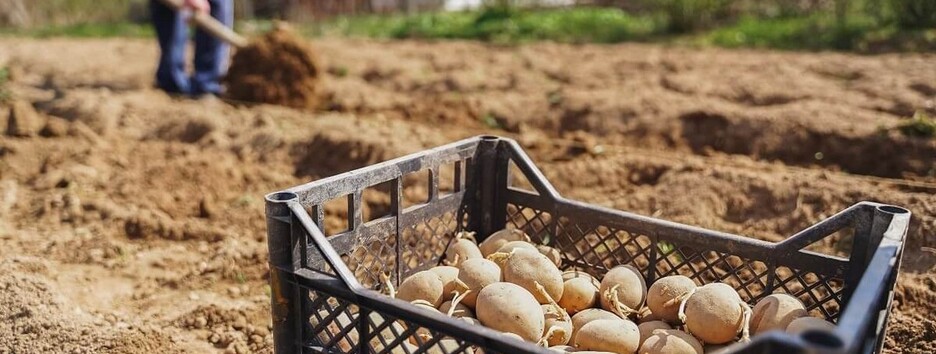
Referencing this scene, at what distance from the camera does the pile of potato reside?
2043 mm

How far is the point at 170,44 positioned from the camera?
23.6 ft

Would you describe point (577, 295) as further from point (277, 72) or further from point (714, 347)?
point (277, 72)

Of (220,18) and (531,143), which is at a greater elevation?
(220,18)

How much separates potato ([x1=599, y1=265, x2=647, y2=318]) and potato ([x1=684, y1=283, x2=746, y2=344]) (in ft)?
0.83

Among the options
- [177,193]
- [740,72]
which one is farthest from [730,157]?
[177,193]

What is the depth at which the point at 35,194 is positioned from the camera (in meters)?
4.50

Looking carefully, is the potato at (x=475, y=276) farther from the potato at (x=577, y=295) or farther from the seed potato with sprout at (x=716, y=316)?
the seed potato with sprout at (x=716, y=316)

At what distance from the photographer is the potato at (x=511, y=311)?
2.02m

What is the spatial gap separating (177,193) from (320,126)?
4.25 feet

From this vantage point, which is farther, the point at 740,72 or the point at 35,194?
the point at 740,72

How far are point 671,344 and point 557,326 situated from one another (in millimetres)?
331

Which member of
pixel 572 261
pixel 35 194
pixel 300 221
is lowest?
pixel 35 194

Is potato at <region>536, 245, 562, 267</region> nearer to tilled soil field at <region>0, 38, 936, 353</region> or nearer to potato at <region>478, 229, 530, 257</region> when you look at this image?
potato at <region>478, 229, 530, 257</region>

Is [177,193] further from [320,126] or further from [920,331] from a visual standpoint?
[920,331]
